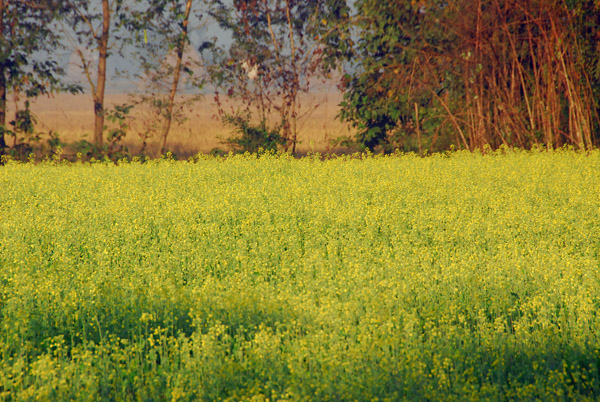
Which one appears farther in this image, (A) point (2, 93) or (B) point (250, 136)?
(B) point (250, 136)

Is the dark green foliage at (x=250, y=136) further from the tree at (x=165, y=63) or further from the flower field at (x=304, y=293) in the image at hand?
the flower field at (x=304, y=293)

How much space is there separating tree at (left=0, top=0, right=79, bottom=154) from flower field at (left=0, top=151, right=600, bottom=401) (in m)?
7.96

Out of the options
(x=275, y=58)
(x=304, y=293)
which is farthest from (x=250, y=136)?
(x=304, y=293)

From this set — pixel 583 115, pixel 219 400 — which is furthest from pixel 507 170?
pixel 219 400

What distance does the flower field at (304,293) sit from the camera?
3117mm

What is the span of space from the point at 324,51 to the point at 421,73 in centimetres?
345

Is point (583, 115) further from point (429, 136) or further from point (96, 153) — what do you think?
point (96, 153)

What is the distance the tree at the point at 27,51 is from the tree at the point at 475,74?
796cm

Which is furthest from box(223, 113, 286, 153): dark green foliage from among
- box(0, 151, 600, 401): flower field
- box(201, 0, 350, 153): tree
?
box(0, 151, 600, 401): flower field

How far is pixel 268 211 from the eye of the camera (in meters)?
7.46

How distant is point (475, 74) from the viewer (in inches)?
562

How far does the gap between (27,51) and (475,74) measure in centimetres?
1120

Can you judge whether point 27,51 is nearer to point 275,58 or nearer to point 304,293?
point 275,58

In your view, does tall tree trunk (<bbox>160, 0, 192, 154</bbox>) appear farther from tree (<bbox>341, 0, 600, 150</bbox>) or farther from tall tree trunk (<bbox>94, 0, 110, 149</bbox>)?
tree (<bbox>341, 0, 600, 150</bbox>)
